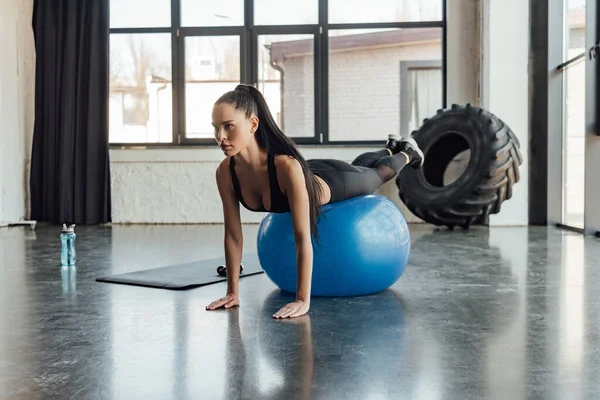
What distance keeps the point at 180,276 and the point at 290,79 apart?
13.9 feet

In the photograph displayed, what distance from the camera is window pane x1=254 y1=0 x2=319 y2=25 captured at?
23.2ft

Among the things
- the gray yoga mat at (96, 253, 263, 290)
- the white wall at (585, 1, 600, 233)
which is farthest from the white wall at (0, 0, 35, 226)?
the white wall at (585, 1, 600, 233)

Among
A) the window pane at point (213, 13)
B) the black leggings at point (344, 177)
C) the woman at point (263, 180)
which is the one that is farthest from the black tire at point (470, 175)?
the woman at point (263, 180)

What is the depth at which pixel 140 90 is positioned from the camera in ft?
23.8

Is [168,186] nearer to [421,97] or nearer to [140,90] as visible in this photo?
[140,90]

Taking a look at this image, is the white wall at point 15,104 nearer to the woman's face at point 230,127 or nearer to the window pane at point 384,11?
the window pane at point 384,11

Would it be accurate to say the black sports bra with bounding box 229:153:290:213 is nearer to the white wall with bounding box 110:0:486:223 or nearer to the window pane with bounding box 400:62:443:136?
the white wall with bounding box 110:0:486:223

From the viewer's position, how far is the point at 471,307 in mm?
2523

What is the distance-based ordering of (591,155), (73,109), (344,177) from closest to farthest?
1. (344,177)
2. (591,155)
3. (73,109)

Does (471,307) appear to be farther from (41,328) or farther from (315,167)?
(41,328)

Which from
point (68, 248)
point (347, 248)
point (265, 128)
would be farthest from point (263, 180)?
point (68, 248)

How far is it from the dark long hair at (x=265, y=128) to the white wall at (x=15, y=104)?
5128 mm

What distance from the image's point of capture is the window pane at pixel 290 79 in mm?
7094

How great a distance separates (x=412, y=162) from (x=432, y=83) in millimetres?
3501
